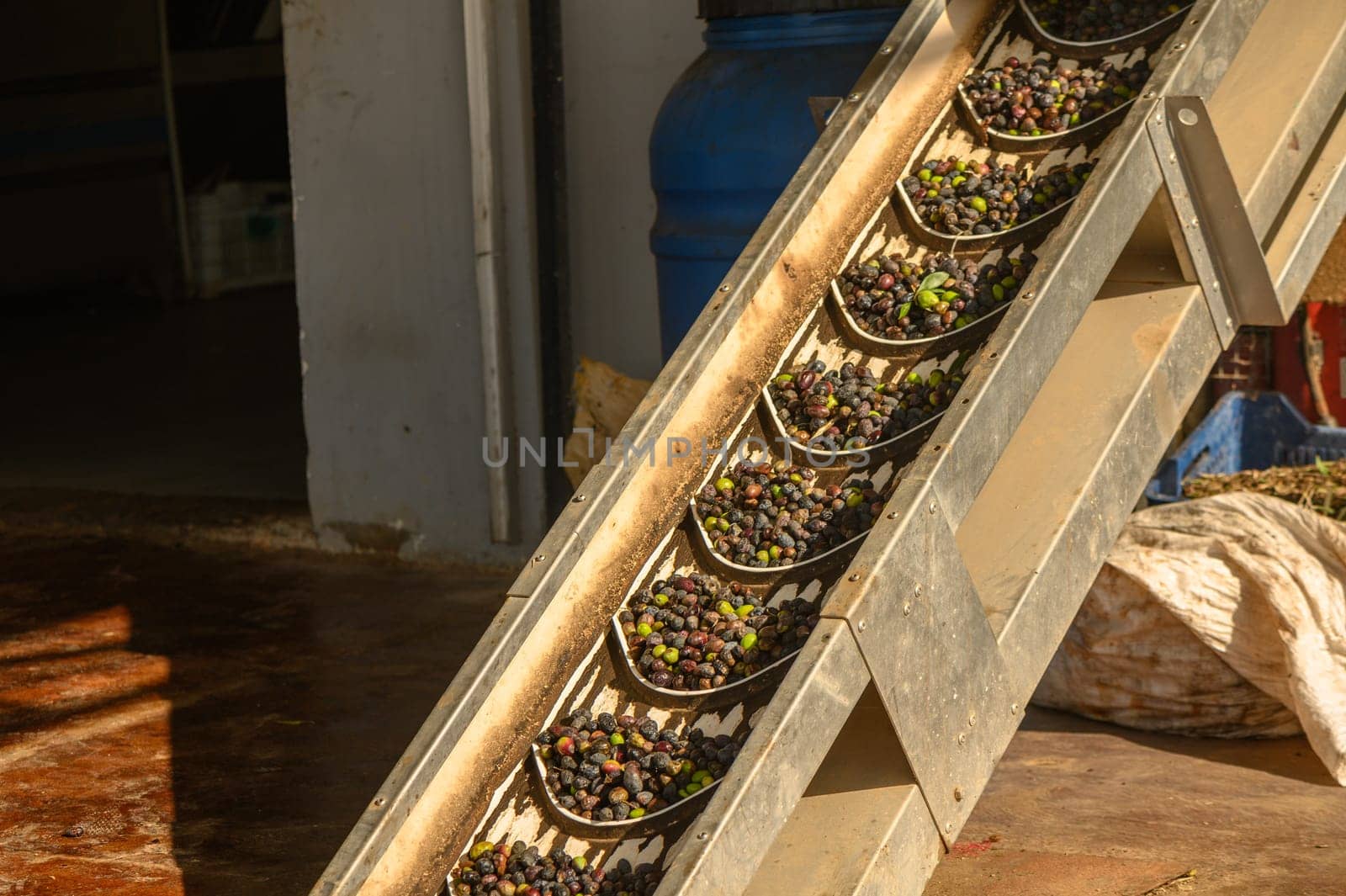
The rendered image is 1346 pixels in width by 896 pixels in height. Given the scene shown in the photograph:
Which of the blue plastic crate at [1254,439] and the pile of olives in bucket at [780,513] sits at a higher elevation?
the pile of olives in bucket at [780,513]

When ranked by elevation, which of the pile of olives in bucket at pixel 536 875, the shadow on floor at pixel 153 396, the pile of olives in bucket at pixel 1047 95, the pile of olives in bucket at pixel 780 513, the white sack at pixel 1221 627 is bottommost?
the shadow on floor at pixel 153 396

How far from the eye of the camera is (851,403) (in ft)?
9.53

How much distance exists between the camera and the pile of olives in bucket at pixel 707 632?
2.58 meters

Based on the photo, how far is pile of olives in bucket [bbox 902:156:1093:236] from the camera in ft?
10.0

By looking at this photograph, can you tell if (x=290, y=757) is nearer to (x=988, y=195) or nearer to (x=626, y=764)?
(x=626, y=764)

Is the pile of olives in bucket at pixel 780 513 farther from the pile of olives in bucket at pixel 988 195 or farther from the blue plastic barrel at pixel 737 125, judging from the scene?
the blue plastic barrel at pixel 737 125

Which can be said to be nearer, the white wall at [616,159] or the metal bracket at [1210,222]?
the metal bracket at [1210,222]

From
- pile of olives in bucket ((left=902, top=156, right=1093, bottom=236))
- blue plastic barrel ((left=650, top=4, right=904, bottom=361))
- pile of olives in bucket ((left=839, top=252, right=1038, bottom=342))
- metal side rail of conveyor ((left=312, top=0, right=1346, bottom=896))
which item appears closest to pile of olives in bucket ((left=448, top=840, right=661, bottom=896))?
metal side rail of conveyor ((left=312, top=0, right=1346, bottom=896))

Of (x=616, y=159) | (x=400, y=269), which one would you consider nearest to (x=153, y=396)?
(x=400, y=269)

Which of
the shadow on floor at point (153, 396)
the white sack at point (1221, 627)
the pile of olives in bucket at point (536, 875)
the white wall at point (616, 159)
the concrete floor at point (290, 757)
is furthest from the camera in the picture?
the shadow on floor at point (153, 396)

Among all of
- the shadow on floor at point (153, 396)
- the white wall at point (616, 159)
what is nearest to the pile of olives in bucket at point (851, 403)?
the white wall at point (616, 159)

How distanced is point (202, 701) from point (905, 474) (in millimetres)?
2391

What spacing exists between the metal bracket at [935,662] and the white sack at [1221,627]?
1180 millimetres

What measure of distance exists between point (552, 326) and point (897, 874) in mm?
2908
